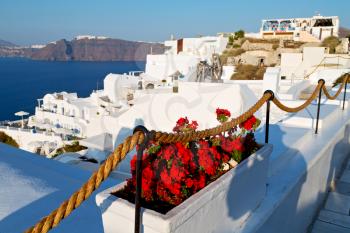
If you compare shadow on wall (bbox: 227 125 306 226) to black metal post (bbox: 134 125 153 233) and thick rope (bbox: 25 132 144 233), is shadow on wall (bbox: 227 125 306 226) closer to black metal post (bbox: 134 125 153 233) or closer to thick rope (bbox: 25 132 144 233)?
black metal post (bbox: 134 125 153 233)

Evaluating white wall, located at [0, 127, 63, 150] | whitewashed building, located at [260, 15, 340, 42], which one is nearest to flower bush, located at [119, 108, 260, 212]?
white wall, located at [0, 127, 63, 150]

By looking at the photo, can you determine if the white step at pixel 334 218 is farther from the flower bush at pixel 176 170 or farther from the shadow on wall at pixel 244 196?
the flower bush at pixel 176 170

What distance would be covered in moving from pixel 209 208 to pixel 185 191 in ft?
0.59

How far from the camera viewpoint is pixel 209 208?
5.19 ft

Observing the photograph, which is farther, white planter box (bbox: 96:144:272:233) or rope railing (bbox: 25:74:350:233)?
white planter box (bbox: 96:144:272:233)

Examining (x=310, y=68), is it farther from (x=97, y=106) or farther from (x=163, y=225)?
(x=163, y=225)

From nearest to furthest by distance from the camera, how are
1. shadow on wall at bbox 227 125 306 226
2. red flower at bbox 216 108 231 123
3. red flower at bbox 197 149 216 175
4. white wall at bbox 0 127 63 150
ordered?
red flower at bbox 197 149 216 175, shadow on wall at bbox 227 125 306 226, red flower at bbox 216 108 231 123, white wall at bbox 0 127 63 150

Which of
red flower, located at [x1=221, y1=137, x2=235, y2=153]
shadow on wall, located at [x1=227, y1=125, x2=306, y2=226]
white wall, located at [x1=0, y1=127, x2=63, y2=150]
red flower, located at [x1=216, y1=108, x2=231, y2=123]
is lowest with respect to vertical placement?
white wall, located at [x1=0, y1=127, x2=63, y2=150]

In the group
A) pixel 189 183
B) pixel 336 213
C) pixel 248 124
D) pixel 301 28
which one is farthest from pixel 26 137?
pixel 301 28

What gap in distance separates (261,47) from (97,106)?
21178mm

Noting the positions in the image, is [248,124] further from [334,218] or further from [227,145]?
[334,218]

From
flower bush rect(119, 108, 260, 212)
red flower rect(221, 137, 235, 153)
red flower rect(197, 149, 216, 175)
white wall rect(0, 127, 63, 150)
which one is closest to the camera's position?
flower bush rect(119, 108, 260, 212)

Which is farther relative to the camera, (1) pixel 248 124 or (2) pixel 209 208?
(1) pixel 248 124

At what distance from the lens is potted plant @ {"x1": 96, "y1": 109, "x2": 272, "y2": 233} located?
1.38 meters
